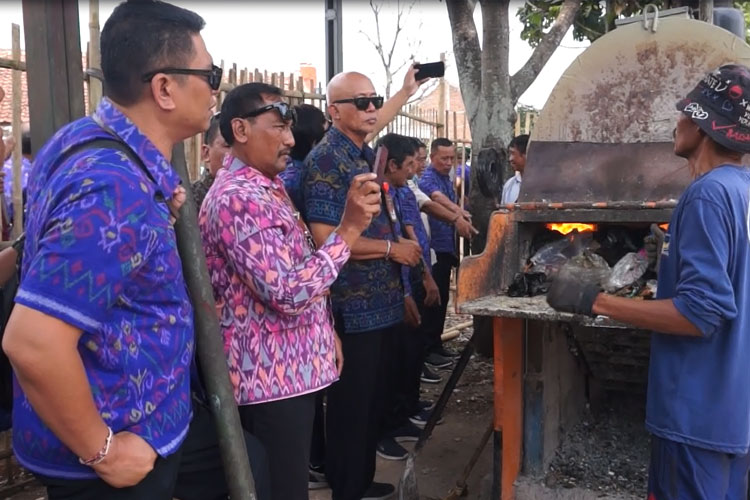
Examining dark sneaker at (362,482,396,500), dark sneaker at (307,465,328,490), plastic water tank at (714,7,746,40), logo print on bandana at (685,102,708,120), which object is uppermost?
plastic water tank at (714,7,746,40)

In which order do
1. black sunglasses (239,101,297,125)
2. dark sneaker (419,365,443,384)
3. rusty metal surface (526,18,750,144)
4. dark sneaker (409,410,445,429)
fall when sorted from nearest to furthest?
1. black sunglasses (239,101,297,125)
2. rusty metal surface (526,18,750,144)
3. dark sneaker (409,410,445,429)
4. dark sneaker (419,365,443,384)

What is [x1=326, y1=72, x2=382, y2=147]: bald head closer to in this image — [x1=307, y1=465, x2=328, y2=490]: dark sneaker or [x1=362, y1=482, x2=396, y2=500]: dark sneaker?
[x1=362, y1=482, x2=396, y2=500]: dark sneaker

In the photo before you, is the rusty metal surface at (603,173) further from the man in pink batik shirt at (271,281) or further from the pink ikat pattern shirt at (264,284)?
the pink ikat pattern shirt at (264,284)

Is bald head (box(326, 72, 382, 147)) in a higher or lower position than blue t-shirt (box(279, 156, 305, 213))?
higher

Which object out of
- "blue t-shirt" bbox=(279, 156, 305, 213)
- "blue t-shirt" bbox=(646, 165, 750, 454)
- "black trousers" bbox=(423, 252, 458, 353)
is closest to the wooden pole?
"blue t-shirt" bbox=(279, 156, 305, 213)

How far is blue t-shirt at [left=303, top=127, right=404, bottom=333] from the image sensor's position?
294 centimetres

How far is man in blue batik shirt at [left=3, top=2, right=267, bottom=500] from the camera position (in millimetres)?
1268

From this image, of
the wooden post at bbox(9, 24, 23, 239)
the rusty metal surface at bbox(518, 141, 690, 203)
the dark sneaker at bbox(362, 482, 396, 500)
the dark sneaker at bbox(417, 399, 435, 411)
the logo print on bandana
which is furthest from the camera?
the dark sneaker at bbox(417, 399, 435, 411)

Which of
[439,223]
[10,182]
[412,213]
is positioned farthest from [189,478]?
[439,223]

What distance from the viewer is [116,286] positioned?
133cm

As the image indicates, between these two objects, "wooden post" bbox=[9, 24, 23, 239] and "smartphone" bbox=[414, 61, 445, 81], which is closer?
"wooden post" bbox=[9, 24, 23, 239]

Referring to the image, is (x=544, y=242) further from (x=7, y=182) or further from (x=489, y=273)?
(x=7, y=182)

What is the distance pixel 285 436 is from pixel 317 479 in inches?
67.9

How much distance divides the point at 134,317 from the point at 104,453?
0.92 feet
